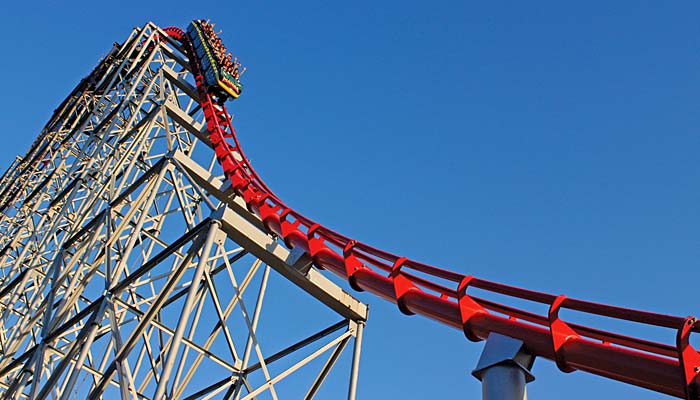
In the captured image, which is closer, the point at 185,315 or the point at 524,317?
the point at 524,317

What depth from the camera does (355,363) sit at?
930cm

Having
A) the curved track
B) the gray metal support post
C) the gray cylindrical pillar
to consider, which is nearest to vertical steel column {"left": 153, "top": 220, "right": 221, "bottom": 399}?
the curved track

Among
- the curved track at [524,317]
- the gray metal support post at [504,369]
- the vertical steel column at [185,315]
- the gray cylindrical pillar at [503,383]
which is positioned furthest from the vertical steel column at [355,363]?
the gray cylindrical pillar at [503,383]

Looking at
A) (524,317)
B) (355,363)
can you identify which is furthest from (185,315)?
(524,317)

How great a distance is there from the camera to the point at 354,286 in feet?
29.8

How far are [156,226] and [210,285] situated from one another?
5832 mm

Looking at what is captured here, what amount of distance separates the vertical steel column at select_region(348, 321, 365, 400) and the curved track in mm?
799

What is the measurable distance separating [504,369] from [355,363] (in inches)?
173

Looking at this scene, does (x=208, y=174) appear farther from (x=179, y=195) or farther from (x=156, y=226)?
(x=156, y=226)

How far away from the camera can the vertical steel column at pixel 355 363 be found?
9.05 meters

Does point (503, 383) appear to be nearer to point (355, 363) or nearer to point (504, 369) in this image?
point (504, 369)

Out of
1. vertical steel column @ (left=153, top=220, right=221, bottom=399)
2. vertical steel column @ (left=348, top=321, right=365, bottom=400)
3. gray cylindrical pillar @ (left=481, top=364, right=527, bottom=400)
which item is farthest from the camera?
vertical steel column @ (left=348, top=321, right=365, bottom=400)

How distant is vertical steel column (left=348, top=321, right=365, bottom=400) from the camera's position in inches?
356

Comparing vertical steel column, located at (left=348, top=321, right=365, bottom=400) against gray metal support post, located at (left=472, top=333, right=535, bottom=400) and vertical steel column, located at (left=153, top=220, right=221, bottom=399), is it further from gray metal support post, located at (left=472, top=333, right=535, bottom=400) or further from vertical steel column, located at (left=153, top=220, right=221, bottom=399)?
gray metal support post, located at (left=472, top=333, right=535, bottom=400)
